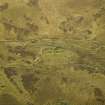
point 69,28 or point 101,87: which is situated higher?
point 69,28

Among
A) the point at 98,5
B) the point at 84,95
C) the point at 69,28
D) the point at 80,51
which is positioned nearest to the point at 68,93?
the point at 84,95

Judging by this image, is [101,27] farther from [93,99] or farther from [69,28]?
[93,99]

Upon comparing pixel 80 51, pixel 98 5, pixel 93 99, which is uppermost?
pixel 98 5

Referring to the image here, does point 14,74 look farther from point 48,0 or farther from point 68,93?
point 48,0

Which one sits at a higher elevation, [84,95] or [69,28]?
[69,28]

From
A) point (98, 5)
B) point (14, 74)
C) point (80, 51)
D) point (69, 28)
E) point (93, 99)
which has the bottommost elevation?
point (93, 99)

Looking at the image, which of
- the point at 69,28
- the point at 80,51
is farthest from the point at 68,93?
the point at 69,28
